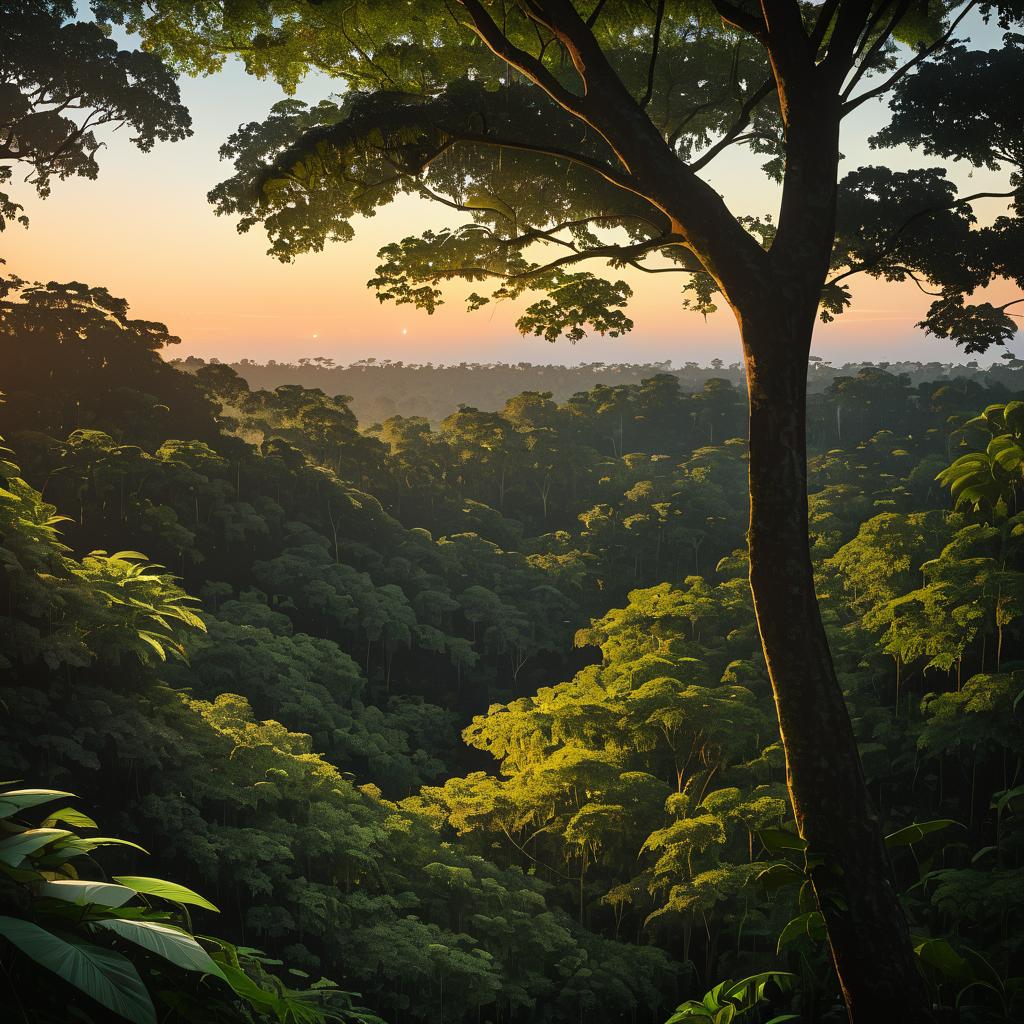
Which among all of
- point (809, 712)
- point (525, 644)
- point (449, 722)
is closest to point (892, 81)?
point (809, 712)

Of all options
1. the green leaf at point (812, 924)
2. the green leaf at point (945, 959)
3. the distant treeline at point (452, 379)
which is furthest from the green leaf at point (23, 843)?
the distant treeline at point (452, 379)

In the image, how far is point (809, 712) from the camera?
4.38 metres

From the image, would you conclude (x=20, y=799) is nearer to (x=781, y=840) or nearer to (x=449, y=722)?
(x=781, y=840)

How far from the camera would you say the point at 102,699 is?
9.22 m

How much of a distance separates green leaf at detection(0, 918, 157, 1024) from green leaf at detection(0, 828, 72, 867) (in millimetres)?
319

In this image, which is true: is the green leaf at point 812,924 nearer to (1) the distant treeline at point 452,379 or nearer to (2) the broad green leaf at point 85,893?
(2) the broad green leaf at point 85,893

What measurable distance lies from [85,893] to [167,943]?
0.29 m

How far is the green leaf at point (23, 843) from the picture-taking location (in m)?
2.61

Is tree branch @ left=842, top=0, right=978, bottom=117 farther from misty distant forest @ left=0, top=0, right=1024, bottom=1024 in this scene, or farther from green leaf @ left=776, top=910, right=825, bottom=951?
green leaf @ left=776, top=910, right=825, bottom=951

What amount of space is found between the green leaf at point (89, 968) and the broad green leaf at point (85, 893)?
0.70 feet

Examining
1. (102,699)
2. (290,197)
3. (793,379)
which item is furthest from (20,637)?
(793,379)

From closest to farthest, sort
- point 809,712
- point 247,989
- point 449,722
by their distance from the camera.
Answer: point 247,989, point 809,712, point 449,722

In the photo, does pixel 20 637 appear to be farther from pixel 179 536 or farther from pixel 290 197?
pixel 179 536

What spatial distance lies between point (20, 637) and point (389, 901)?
511cm
